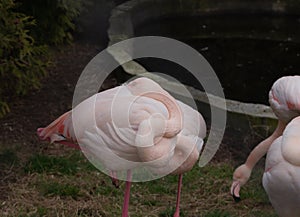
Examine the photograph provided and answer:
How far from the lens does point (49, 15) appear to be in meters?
5.62

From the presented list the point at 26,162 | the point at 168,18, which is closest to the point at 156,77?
the point at 26,162

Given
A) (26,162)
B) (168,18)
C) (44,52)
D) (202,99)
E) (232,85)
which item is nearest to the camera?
(26,162)

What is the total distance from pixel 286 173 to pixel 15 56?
2.60m

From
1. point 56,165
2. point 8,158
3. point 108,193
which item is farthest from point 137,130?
point 8,158

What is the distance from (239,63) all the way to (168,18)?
4.90 ft

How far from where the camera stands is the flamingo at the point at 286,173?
300cm

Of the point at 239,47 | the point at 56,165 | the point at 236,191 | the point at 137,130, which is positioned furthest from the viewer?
the point at 239,47

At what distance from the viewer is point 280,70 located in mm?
6535

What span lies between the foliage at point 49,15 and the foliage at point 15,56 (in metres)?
0.42

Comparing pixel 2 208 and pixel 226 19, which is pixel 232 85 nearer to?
pixel 226 19

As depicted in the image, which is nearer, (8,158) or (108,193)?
(108,193)

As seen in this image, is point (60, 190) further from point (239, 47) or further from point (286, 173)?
point (239, 47)

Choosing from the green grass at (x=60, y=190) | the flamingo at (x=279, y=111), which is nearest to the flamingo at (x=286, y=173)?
the flamingo at (x=279, y=111)

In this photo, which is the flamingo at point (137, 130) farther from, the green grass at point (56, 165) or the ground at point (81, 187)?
the green grass at point (56, 165)
